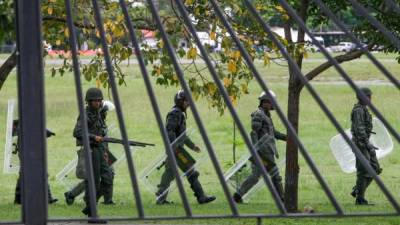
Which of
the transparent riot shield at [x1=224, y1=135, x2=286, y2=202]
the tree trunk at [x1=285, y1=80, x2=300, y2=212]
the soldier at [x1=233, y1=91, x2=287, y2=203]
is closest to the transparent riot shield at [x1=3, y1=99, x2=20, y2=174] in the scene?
the transparent riot shield at [x1=224, y1=135, x2=286, y2=202]

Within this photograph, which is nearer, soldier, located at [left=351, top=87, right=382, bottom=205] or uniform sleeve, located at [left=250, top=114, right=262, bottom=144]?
soldier, located at [left=351, top=87, right=382, bottom=205]

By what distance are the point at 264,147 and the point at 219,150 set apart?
589 cm

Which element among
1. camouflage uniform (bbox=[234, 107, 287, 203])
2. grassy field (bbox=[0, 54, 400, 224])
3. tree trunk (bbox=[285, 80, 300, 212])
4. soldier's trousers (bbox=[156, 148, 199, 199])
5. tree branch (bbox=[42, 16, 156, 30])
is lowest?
grassy field (bbox=[0, 54, 400, 224])

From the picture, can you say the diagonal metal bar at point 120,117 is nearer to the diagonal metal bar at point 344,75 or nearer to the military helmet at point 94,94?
the diagonal metal bar at point 344,75

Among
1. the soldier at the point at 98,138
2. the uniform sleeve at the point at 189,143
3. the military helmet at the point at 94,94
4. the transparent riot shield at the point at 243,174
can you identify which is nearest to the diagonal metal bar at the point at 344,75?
the soldier at the point at 98,138

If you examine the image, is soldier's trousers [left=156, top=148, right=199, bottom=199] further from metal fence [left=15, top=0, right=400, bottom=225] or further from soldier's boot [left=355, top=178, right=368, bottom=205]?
metal fence [left=15, top=0, right=400, bottom=225]

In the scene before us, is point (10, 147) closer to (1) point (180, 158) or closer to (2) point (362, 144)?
(1) point (180, 158)

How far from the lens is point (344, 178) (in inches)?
610

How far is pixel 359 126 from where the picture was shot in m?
12.8

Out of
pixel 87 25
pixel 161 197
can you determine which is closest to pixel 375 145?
pixel 161 197

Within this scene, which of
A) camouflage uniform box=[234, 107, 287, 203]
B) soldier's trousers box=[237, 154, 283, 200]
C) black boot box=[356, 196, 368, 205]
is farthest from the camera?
black boot box=[356, 196, 368, 205]

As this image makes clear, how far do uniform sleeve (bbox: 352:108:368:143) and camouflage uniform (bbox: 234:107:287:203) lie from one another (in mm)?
858

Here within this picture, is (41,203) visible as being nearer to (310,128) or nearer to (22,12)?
(22,12)

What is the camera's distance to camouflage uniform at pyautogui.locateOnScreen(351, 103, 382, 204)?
12688mm
